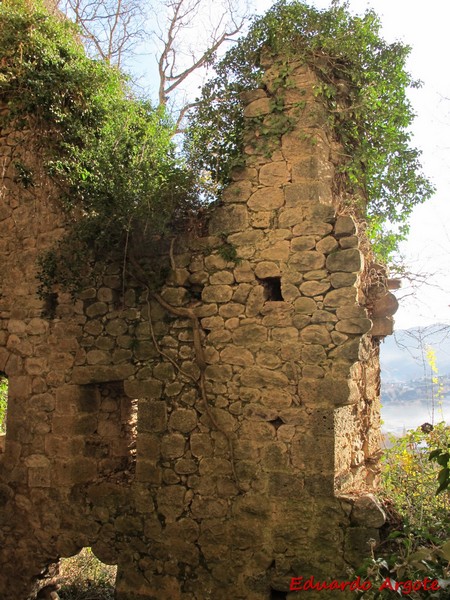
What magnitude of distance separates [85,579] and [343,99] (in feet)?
20.3

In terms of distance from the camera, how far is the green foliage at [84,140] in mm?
4512

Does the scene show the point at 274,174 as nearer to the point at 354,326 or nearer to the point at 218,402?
the point at 354,326

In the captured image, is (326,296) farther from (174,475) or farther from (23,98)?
(23,98)

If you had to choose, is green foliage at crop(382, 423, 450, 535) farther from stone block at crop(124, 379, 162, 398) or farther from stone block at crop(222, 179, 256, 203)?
stone block at crop(222, 179, 256, 203)

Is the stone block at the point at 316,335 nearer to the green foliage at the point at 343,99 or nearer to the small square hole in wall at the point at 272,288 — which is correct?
the small square hole in wall at the point at 272,288

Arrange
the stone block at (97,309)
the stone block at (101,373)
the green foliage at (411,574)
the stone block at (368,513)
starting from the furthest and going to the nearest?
the stone block at (97,309)
the stone block at (101,373)
the stone block at (368,513)
the green foliage at (411,574)

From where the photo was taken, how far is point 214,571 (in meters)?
4.09

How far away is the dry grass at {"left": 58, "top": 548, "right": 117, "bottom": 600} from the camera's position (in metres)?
6.01

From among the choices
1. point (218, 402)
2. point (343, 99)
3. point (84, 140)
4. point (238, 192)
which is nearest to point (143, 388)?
point (218, 402)

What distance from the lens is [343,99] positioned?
4.44m

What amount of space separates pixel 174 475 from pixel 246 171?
8.61 ft

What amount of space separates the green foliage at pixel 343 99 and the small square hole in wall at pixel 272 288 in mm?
979

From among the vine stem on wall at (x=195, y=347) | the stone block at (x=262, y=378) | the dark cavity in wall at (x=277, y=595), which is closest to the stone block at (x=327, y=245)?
the stone block at (x=262, y=378)

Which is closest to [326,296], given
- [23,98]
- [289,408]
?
[289,408]
